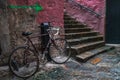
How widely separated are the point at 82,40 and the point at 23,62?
123 inches

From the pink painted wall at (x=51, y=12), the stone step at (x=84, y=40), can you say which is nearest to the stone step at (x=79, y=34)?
the stone step at (x=84, y=40)

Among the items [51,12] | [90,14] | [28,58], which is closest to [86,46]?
[51,12]

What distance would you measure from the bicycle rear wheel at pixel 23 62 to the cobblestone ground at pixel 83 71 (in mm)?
161

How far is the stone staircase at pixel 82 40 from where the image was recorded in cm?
733

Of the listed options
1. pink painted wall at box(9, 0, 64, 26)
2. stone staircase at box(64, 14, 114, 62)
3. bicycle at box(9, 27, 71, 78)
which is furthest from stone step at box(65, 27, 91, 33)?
bicycle at box(9, 27, 71, 78)

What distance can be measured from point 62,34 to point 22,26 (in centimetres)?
181

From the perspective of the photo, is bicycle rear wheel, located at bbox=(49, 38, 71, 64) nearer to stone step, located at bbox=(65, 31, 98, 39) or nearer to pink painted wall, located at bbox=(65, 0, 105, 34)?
stone step, located at bbox=(65, 31, 98, 39)

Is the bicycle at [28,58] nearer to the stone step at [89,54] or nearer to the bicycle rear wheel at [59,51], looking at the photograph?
the bicycle rear wheel at [59,51]

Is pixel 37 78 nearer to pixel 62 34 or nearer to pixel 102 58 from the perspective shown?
pixel 62 34

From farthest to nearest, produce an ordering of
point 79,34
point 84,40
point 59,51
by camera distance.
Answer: point 79,34, point 84,40, point 59,51

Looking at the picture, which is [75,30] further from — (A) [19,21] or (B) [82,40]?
(A) [19,21]

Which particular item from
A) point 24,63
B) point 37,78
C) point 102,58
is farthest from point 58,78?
point 102,58

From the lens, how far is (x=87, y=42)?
28.3 feet

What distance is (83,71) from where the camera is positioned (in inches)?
241
